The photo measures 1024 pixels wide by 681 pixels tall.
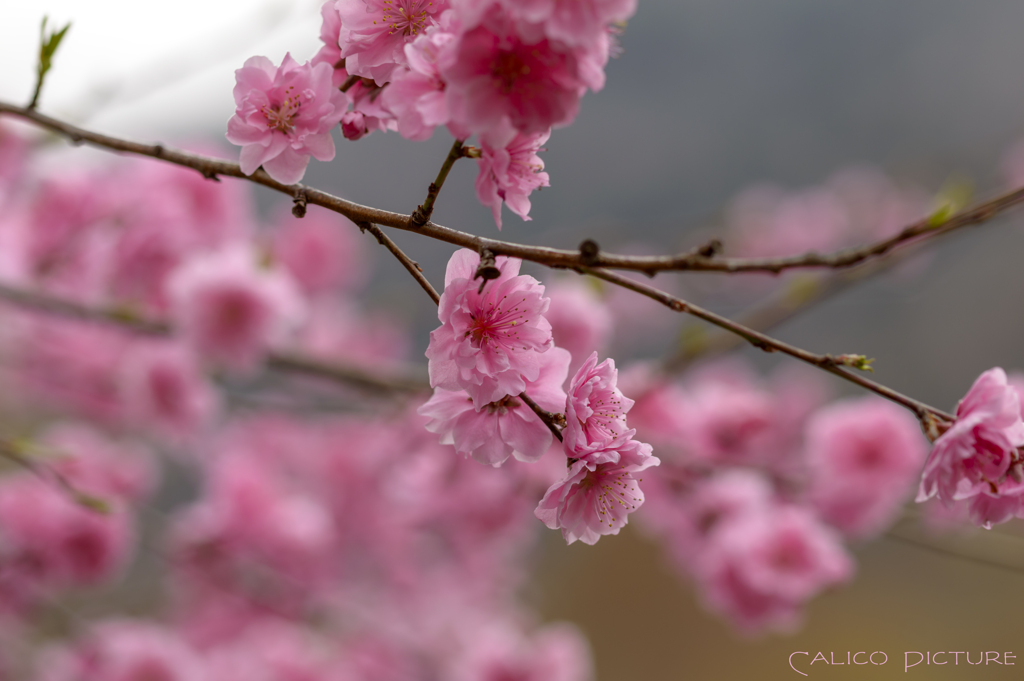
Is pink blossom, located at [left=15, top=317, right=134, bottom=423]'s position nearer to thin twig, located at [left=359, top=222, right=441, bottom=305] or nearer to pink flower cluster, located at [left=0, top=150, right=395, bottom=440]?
pink flower cluster, located at [left=0, top=150, right=395, bottom=440]

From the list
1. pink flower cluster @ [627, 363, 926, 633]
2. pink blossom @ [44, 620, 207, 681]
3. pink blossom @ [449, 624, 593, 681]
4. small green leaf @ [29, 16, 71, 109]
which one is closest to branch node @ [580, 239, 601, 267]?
small green leaf @ [29, 16, 71, 109]

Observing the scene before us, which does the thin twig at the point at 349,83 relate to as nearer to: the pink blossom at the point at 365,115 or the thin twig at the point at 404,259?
the pink blossom at the point at 365,115

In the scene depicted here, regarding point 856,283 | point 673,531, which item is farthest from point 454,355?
Answer: point 673,531

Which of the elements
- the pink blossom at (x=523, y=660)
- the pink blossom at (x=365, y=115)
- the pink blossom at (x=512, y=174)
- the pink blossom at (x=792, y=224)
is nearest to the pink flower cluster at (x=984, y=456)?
the pink blossom at (x=512, y=174)

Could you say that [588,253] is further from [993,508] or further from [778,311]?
[778,311]

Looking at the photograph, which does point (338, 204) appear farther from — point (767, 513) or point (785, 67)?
point (785, 67)

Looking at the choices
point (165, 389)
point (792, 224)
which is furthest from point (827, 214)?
point (165, 389)
